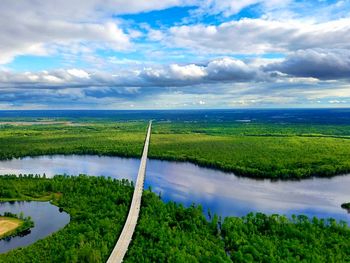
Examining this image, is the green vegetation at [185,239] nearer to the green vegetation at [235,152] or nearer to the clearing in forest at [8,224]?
the clearing in forest at [8,224]

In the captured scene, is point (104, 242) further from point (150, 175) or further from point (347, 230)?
point (150, 175)

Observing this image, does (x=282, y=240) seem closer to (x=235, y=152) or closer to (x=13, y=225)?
(x=13, y=225)

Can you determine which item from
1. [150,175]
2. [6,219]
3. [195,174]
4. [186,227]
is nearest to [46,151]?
[150,175]

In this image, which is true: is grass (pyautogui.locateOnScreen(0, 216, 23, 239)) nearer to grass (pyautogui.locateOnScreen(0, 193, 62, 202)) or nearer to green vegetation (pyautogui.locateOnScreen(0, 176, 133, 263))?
green vegetation (pyautogui.locateOnScreen(0, 176, 133, 263))

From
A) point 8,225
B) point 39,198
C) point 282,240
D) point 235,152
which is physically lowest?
point 8,225

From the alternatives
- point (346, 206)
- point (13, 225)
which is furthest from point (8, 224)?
point (346, 206)
